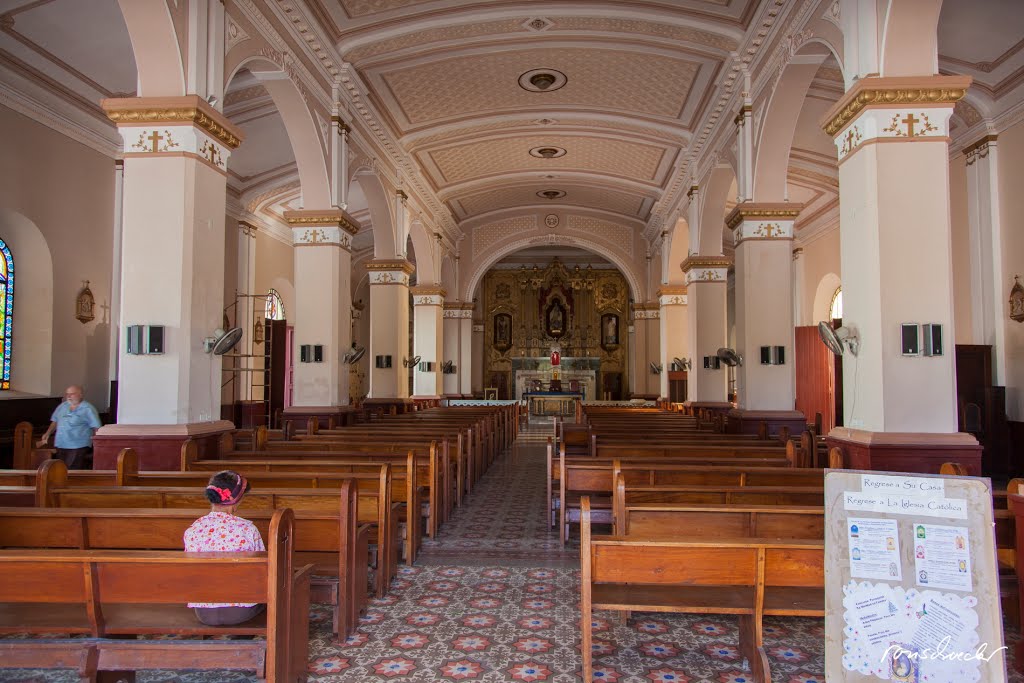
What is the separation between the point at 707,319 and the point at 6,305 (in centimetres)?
1129

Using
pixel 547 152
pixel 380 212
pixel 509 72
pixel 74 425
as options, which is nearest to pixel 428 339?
pixel 380 212

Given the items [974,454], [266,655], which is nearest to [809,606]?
[266,655]

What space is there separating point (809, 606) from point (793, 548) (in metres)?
0.28

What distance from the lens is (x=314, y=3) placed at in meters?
8.91

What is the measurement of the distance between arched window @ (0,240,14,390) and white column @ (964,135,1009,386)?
45.7ft

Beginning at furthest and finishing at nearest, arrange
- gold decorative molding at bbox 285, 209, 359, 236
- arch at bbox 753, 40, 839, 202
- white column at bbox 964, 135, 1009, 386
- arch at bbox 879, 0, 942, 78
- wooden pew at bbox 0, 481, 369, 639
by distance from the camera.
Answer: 1. gold decorative molding at bbox 285, 209, 359, 236
2. white column at bbox 964, 135, 1009, 386
3. arch at bbox 753, 40, 839, 202
4. arch at bbox 879, 0, 942, 78
5. wooden pew at bbox 0, 481, 369, 639

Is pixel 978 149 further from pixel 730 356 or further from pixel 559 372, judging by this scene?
pixel 559 372

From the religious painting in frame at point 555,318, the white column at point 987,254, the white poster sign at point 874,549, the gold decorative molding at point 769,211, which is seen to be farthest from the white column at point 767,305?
the religious painting in frame at point 555,318

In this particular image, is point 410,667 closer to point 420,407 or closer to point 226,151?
point 226,151

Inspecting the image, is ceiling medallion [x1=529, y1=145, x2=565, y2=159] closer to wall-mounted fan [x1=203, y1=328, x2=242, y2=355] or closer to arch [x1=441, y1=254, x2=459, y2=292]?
arch [x1=441, y1=254, x2=459, y2=292]

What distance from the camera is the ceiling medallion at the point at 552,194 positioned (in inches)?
761

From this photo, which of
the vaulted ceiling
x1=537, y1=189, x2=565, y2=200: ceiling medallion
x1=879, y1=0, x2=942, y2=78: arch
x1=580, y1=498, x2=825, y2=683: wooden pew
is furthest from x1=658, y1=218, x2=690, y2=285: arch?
x1=580, y1=498, x2=825, y2=683: wooden pew

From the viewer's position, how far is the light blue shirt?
7.39 meters

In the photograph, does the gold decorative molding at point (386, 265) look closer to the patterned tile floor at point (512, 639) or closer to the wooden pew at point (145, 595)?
the patterned tile floor at point (512, 639)
